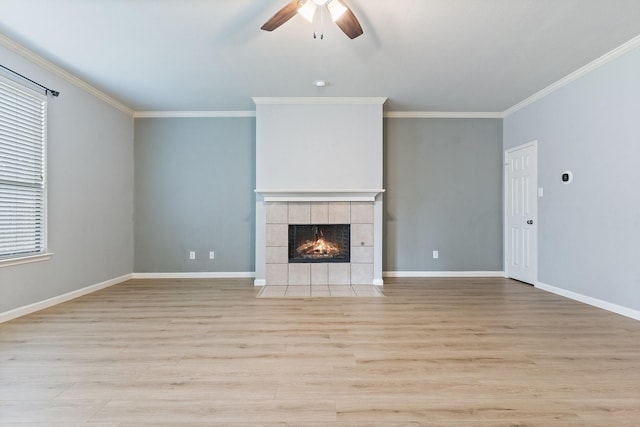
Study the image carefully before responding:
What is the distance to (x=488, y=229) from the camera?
5004 mm

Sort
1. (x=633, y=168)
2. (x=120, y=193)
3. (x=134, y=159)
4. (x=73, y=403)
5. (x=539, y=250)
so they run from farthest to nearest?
1. (x=134, y=159)
2. (x=120, y=193)
3. (x=539, y=250)
4. (x=633, y=168)
5. (x=73, y=403)

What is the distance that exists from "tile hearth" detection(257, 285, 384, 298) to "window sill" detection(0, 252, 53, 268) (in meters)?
2.21

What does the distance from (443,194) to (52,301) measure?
5155 mm

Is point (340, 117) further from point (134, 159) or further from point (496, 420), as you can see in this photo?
point (496, 420)

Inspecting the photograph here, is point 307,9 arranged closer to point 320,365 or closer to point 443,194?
point 320,365

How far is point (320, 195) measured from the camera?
4.43 meters

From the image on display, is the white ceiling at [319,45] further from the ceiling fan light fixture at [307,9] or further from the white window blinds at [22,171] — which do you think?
the white window blinds at [22,171]

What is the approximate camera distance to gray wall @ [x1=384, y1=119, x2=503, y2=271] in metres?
4.98

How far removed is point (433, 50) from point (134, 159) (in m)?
4.40

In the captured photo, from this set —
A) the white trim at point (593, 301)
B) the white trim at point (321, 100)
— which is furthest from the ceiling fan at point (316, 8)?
the white trim at point (593, 301)

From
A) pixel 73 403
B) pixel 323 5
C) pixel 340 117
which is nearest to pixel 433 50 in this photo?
pixel 323 5

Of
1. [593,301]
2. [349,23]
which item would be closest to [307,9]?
[349,23]

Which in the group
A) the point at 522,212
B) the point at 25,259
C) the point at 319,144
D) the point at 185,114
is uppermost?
the point at 185,114

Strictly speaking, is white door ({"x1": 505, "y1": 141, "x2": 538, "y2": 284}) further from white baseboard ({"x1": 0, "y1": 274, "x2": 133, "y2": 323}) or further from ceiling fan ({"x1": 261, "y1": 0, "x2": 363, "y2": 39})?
white baseboard ({"x1": 0, "y1": 274, "x2": 133, "y2": 323})
